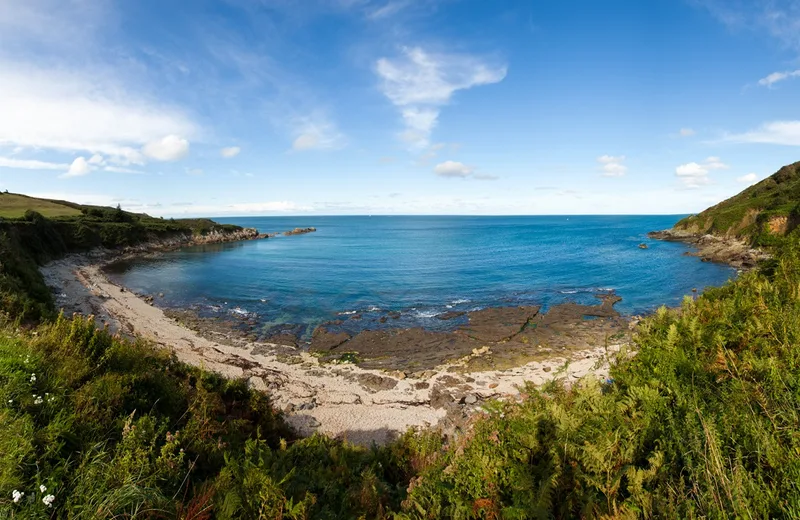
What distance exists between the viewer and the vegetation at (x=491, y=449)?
4.31 m

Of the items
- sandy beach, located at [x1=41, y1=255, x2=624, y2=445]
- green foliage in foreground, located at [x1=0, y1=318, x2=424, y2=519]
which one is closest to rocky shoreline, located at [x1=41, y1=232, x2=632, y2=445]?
sandy beach, located at [x1=41, y1=255, x2=624, y2=445]

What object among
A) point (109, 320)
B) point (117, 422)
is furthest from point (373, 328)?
point (117, 422)

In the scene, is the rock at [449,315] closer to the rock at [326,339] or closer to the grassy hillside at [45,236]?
the rock at [326,339]

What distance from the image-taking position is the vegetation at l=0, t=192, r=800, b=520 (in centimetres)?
431

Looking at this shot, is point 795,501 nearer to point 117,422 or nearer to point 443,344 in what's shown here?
point 117,422

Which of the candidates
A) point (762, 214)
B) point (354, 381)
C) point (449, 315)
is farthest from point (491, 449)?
point (762, 214)

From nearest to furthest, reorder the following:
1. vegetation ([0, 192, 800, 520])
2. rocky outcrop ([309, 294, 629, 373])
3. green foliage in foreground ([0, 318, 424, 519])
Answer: vegetation ([0, 192, 800, 520]) < green foliage in foreground ([0, 318, 424, 519]) < rocky outcrop ([309, 294, 629, 373])

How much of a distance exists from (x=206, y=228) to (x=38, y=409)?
10681cm

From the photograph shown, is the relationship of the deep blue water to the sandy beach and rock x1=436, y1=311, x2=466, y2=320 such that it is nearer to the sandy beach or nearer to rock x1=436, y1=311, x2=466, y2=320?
rock x1=436, y1=311, x2=466, y2=320

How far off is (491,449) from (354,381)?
46.0ft

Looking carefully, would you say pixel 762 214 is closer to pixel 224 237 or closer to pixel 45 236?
pixel 45 236

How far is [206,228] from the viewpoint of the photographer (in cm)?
10012

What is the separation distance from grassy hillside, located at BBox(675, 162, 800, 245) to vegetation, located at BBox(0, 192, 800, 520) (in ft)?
111

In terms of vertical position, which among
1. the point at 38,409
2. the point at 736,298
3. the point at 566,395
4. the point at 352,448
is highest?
the point at 736,298
